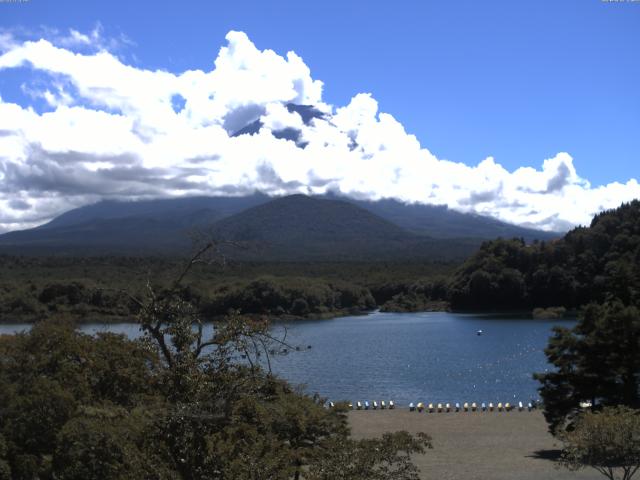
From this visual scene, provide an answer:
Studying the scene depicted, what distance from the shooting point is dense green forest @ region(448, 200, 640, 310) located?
89938mm

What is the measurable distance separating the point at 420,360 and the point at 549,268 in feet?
154

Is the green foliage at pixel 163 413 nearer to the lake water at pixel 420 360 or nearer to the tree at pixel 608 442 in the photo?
the tree at pixel 608 442

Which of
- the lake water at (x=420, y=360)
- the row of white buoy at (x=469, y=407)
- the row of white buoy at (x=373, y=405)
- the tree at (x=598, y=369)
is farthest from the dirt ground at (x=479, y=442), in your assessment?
the lake water at (x=420, y=360)

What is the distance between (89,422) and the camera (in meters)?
10.6

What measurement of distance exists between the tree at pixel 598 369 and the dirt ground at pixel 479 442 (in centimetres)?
188

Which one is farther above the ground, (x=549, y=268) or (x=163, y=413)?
(x=549, y=268)

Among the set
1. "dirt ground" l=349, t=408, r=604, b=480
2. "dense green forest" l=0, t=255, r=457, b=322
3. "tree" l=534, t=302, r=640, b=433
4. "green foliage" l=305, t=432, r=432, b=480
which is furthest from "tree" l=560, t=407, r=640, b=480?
"dense green forest" l=0, t=255, r=457, b=322

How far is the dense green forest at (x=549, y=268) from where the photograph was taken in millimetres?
89938

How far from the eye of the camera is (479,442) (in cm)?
2622

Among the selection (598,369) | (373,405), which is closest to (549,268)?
(373,405)

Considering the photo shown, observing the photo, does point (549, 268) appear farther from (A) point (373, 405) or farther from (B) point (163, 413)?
(B) point (163, 413)

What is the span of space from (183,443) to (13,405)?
165 inches

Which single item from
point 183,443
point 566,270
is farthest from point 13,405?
point 566,270

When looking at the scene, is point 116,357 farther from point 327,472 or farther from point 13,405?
point 327,472
